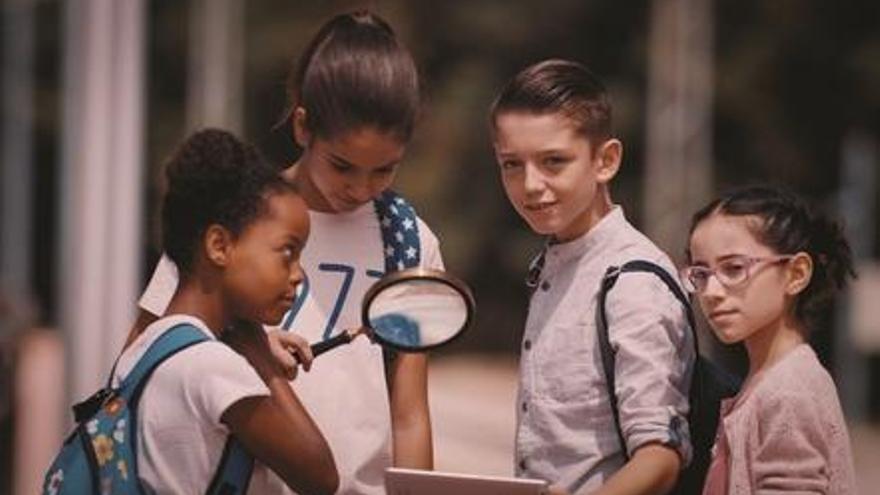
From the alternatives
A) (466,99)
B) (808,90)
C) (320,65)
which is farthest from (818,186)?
(320,65)

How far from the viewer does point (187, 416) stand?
3.88 meters

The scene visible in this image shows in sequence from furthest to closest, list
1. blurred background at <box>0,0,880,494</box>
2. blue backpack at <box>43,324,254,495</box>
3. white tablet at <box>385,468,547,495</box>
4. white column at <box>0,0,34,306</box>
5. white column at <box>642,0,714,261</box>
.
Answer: white column at <box>0,0,34,306</box>, white column at <box>642,0,714,261</box>, blurred background at <box>0,0,880,494</box>, blue backpack at <box>43,324,254,495</box>, white tablet at <box>385,468,547,495</box>

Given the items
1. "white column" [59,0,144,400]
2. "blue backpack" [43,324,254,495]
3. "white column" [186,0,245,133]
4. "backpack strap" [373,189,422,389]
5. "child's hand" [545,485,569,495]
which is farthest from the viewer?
"white column" [186,0,245,133]

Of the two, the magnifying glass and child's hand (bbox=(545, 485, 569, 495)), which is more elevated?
the magnifying glass

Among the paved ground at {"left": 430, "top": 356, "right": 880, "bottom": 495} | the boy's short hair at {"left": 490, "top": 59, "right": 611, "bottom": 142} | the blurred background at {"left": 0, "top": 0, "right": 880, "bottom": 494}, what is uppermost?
the boy's short hair at {"left": 490, "top": 59, "right": 611, "bottom": 142}

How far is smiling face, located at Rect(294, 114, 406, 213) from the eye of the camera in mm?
4285

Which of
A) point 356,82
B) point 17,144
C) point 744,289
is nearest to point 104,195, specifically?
point 356,82

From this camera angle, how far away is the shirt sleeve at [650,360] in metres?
3.96

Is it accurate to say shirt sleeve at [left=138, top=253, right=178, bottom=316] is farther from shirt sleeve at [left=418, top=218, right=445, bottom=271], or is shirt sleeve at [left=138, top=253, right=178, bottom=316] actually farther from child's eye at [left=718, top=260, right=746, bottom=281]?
child's eye at [left=718, top=260, right=746, bottom=281]

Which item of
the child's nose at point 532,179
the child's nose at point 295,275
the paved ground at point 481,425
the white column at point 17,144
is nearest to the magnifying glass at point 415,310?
the child's nose at point 295,275

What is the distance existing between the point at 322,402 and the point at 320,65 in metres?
0.68

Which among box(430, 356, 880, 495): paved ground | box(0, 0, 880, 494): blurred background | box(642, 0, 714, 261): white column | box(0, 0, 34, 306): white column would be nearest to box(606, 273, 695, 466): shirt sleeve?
box(0, 0, 880, 494): blurred background

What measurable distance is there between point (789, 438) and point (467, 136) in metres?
40.5

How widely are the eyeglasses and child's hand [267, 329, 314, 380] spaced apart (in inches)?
28.8
